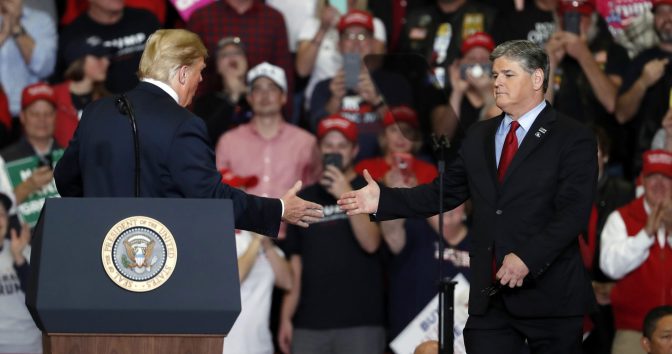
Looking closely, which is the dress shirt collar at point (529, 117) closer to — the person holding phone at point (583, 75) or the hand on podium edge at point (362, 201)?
the hand on podium edge at point (362, 201)

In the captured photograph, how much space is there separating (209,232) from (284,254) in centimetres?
380

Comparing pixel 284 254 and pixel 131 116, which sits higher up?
pixel 131 116

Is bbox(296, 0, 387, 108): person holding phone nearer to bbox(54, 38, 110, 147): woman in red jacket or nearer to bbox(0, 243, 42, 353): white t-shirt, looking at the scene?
bbox(54, 38, 110, 147): woman in red jacket

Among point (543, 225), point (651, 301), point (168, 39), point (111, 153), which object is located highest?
point (168, 39)

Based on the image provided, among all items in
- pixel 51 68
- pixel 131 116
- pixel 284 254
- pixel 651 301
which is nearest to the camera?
pixel 131 116

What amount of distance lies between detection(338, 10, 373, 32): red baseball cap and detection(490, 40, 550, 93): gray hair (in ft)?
12.4

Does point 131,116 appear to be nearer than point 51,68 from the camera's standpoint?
Yes

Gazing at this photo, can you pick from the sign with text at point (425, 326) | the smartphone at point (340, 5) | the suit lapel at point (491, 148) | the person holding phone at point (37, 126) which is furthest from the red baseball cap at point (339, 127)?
the suit lapel at point (491, 148)

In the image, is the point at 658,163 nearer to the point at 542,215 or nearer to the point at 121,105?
the point at 542,215

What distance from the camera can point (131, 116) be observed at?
435 cm

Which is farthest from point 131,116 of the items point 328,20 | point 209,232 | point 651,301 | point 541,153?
point 328,20

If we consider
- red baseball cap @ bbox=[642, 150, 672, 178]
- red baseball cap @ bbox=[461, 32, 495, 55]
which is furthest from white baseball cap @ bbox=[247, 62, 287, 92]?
red baseball cap @ bbox=[642, 150, 672, 178]

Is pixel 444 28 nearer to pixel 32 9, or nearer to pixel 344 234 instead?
pixel 344 234

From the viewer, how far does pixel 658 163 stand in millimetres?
7473
